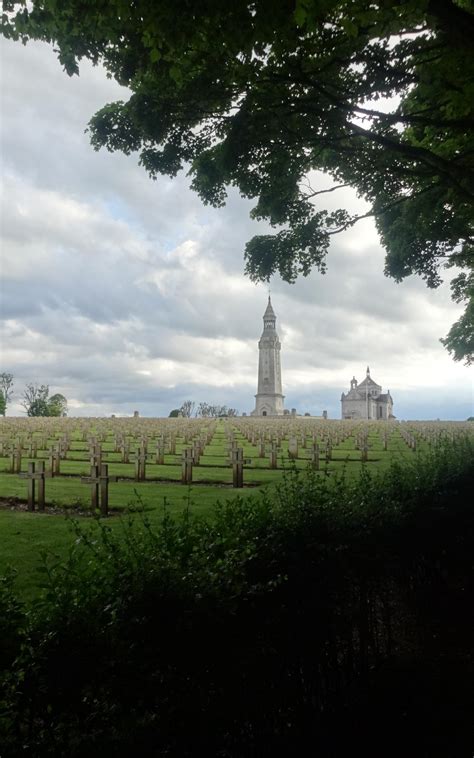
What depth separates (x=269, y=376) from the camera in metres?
120

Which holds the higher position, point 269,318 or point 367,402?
point 269,318

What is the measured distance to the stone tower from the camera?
116500 millimetres

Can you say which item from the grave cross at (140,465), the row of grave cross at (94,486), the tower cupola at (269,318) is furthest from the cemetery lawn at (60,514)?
the tower cupola at (269,318)

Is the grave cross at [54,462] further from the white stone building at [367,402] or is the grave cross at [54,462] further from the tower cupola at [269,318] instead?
the tower cupola at [269,318]

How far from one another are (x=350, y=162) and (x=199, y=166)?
3.27 metres

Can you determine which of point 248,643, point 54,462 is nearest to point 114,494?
point 54,462

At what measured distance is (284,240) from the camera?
1185 cm

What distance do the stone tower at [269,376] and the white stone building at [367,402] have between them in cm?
1527

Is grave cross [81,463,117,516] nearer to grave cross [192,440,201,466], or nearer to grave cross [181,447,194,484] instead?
grave cross [181,447,194,484]

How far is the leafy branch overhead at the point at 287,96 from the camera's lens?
5480 millimetres

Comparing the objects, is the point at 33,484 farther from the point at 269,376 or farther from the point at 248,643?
the point at 269,376

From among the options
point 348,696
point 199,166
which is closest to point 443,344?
point 199,166

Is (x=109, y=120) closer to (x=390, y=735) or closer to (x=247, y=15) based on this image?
(x=247, y=15)

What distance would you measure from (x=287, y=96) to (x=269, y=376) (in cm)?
11171
